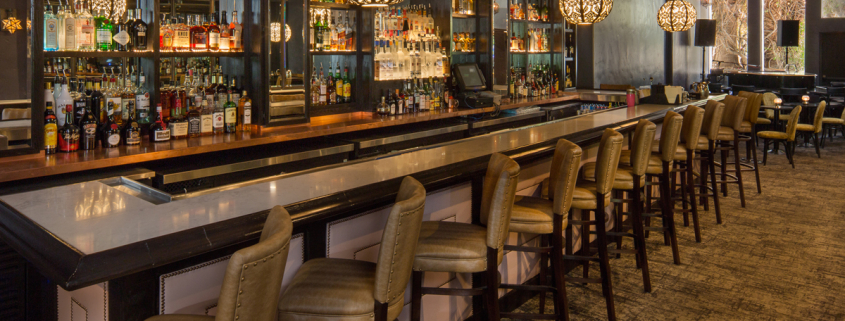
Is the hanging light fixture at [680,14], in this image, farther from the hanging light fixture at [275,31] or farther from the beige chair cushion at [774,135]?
the hanging light fixture at [275,31]

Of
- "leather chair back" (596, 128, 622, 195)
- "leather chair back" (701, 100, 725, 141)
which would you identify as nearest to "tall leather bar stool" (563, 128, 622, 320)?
"leather chair back" (596, 128, 622, 195)

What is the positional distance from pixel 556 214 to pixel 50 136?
8.60ft

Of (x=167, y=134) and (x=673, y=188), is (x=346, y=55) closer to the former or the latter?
(x=167, y=134)

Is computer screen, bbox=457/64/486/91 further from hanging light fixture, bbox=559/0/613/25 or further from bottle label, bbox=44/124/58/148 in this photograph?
bottle label, bbox=44/124/58/148

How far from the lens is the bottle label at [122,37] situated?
3.55 m

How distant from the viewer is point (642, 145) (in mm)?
3381

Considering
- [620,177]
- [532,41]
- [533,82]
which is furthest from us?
[532,41]

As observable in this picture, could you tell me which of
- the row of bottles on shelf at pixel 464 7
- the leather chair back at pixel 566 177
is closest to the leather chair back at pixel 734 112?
the row of bottles on shelf at pixel 464 7

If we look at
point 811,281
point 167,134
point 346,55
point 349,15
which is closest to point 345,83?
point 346,55

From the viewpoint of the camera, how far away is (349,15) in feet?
17.0

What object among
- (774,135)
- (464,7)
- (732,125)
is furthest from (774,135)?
(464,7)

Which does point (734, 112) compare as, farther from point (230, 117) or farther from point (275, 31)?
point (230, 117)

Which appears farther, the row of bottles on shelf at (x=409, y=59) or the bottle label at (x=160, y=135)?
the row of bottles on shelf at (x=409, y=59)

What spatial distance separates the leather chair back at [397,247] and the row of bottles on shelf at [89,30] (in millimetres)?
2532
